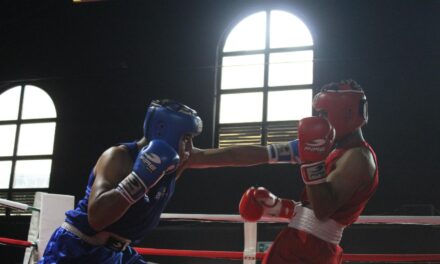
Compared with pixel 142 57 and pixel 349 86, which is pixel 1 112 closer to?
pixel 142 57

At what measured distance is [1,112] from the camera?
6676 millimetres

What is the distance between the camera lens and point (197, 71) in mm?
5906

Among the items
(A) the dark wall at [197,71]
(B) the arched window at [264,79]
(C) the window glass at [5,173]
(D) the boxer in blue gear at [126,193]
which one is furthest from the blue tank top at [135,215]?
(C) the window glass at [5,173]

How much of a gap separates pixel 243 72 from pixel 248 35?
0.39m

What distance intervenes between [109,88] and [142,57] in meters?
0.49

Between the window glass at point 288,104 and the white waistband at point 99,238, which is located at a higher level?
the window glass at point 288,104

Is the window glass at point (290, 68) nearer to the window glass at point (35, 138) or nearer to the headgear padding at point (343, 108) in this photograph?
the window glass at point (35, 138)

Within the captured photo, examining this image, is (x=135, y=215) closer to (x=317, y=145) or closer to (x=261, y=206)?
(x=261, y=206)

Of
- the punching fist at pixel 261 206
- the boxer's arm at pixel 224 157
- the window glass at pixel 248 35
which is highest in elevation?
the window glass at pixel 248 35

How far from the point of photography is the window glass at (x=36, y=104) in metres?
6.51

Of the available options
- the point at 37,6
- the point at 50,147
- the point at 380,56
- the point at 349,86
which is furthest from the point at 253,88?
the point at 349,86

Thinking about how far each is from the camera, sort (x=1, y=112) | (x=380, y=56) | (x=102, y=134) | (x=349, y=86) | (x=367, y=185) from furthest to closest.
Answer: (x=1, y=112) → (x=102, y=134) → (x=380, y=56) → (x=349, y=86) → (x=367, y=185)

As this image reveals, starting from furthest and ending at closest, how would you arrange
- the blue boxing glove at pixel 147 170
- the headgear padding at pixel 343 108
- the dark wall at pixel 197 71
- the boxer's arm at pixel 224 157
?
the dark wall at pixel 197 71, the boxer's arm at pixel 224 157, the headgear padding at pixel 343 108, the blue boxing glove at pixel 147 170

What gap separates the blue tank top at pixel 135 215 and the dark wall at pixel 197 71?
145 inches
